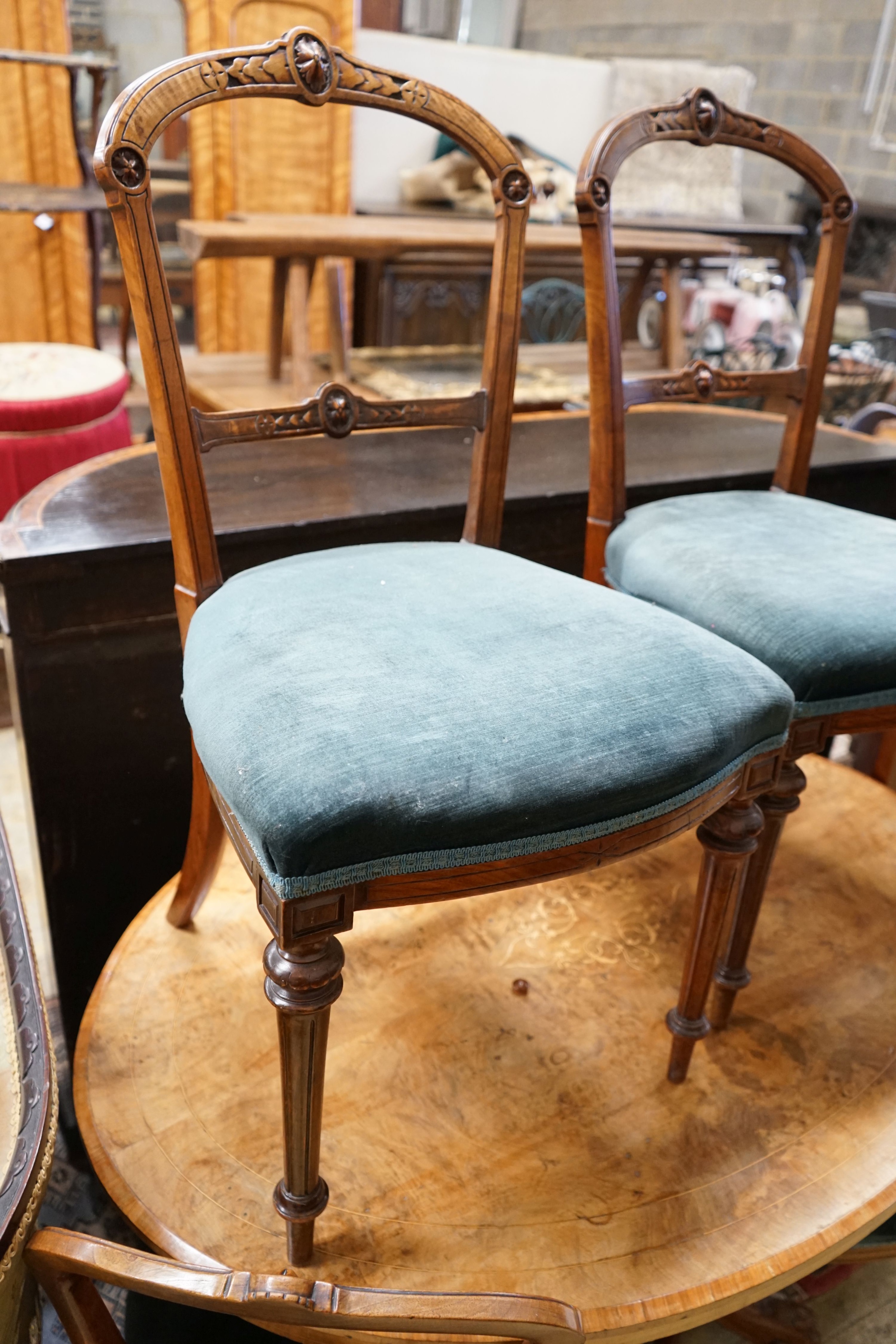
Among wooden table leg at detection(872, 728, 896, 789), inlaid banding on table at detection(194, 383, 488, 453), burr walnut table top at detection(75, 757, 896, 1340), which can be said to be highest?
inlaid banding on table at detection(194, 383, 488, 453)

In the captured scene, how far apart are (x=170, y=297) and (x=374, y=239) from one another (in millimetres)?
1688

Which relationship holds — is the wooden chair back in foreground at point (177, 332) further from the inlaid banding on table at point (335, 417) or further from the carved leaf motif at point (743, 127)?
the carved leaf motif at point (743, 127)

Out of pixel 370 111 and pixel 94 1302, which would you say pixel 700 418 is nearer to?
pixel 94 1302

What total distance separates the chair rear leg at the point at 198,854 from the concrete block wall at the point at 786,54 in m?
5.91

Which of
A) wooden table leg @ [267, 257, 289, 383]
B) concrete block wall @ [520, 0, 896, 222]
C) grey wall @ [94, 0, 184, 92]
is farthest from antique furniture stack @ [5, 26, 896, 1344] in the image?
concrete block wall @ [520, 0, 896, 222]

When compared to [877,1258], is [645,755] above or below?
above

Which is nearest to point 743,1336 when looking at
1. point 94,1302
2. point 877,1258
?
point 877,1258

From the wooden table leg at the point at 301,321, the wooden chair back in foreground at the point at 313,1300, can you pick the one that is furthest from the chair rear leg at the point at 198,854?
the wooden table leg at the point at 301,321

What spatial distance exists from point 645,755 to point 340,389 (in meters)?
0.51

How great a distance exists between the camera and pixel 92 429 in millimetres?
2227

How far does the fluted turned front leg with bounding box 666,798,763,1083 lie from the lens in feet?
2.96

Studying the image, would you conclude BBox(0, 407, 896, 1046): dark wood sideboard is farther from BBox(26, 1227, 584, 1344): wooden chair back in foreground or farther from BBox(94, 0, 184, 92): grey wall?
BBox(94, 0, 184, 92): grey wall

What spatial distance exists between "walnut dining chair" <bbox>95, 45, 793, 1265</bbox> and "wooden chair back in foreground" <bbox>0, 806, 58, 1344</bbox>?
17cm

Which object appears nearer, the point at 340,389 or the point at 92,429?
the point at 340,389
